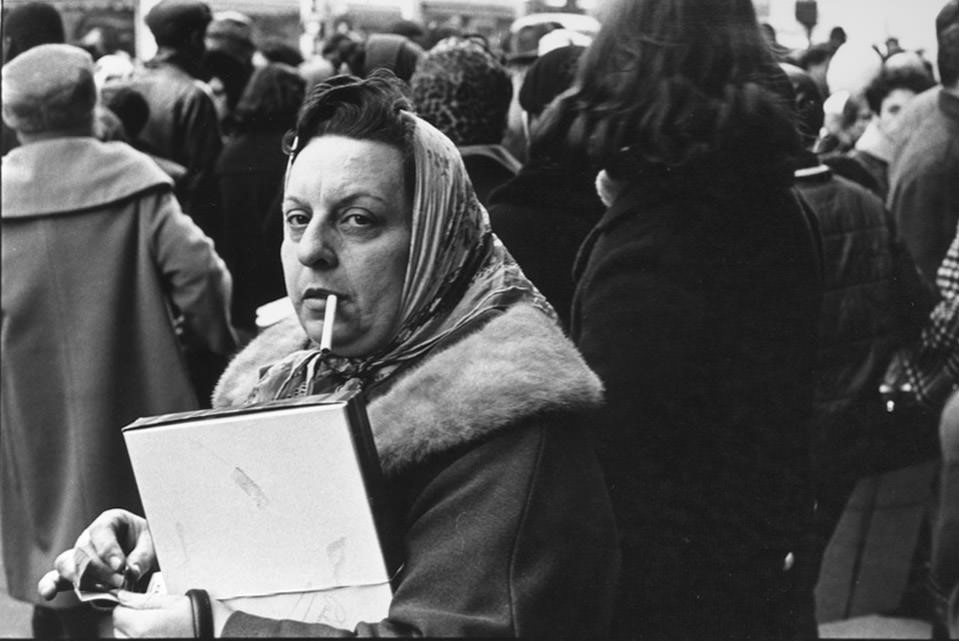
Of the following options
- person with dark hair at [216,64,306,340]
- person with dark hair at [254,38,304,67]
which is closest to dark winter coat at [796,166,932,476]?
person with dark hair at [216,64,306,340]

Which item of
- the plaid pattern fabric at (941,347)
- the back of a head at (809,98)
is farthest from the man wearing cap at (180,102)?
the plaid pattern fabric at (941,347)

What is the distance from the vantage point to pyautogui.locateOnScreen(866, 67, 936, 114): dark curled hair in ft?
12.3

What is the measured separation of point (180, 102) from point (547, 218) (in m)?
2.40

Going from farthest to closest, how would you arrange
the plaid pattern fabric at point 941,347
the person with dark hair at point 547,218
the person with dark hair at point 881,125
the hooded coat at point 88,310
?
the hooded coat at point 88,310 < the person with dark hair at point 881,125 < the person with dark hair at point 547,218 < the plaid pattern fabric at point 941,347

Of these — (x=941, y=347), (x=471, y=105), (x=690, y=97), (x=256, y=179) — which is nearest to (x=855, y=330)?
(x=941, y=347)

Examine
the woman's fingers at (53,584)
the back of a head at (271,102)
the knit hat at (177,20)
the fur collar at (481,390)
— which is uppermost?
the fur collar at (481,390)

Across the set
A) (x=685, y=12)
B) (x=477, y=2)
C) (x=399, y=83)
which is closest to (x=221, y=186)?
(x=477, y=2)

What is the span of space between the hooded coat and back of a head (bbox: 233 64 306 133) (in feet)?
2.85

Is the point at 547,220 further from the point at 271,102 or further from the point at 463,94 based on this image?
the point at 271,102

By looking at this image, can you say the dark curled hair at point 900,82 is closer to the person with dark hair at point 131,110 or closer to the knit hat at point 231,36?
the person with dark hair at point 131,110

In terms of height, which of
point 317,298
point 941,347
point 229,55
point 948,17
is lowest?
point 229,55

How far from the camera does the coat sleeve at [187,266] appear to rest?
3717 millimetres

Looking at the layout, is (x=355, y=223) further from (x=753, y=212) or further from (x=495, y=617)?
(x=753, y=212)

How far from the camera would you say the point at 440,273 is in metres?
1.61
